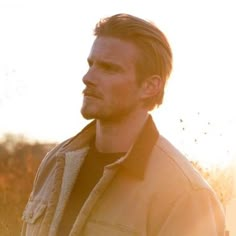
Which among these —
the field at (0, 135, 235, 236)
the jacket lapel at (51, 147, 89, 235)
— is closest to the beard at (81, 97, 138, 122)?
the jacket lapel at (51, 147, 89, 235)

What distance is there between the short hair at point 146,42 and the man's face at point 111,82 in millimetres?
41

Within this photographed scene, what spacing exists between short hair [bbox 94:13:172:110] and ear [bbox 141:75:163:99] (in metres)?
0.02

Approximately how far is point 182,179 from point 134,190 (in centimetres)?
23

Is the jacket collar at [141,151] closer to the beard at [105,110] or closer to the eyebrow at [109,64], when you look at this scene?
the beard at [105,110]

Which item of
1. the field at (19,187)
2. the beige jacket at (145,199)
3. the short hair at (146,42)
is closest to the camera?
the beige jacket at (145,199)

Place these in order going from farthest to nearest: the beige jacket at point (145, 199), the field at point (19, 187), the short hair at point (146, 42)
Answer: the field at point (19, 187) → the short hair at point (146, 42) → the beige jacket at point (145, 199)

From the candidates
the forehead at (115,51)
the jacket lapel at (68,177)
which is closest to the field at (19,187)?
A: the jacket lapel at (68,177)

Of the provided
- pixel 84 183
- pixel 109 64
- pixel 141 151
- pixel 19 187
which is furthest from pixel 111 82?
pixel 19 187

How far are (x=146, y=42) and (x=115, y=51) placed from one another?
0.55 ft

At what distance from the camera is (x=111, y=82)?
394 cm

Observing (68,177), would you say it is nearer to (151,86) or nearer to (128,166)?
(128,166)

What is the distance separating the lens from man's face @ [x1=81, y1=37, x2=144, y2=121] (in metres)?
3.92

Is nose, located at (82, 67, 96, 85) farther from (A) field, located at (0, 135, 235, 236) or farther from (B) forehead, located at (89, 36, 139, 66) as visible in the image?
(A) field, located at (0, 135, 235, 236)

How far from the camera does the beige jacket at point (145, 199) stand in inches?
147
